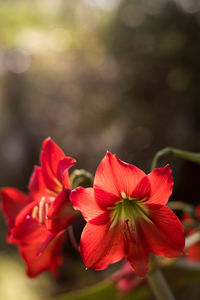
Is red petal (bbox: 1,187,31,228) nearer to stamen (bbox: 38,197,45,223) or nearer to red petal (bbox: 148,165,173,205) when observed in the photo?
stamen (bbox: 38,197,45,223)

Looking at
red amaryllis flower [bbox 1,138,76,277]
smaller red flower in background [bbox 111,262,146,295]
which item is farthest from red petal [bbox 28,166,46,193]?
smaller red flower in background [bbox 111,262,146,295]

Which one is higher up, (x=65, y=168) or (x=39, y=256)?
(x=65, y=168)

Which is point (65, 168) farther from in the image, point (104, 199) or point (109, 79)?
point (109, 79)

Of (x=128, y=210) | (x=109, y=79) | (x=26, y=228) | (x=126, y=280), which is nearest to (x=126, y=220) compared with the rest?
(x=128, y=210)

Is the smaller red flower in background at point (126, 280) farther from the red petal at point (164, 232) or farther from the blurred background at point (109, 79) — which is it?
the blurred background at point (109, 79)

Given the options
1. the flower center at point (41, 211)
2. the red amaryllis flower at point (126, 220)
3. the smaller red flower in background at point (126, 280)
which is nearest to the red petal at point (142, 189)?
the red amaryllis flower at point (126, 220)

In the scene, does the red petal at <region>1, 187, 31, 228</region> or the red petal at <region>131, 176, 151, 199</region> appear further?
the red petal at <region>1, 187, 31, 228</region>

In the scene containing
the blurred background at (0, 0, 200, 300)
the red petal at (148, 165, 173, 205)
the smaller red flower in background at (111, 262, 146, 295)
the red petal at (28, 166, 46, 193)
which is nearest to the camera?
the red petal at (148, 165, 173, 205)
